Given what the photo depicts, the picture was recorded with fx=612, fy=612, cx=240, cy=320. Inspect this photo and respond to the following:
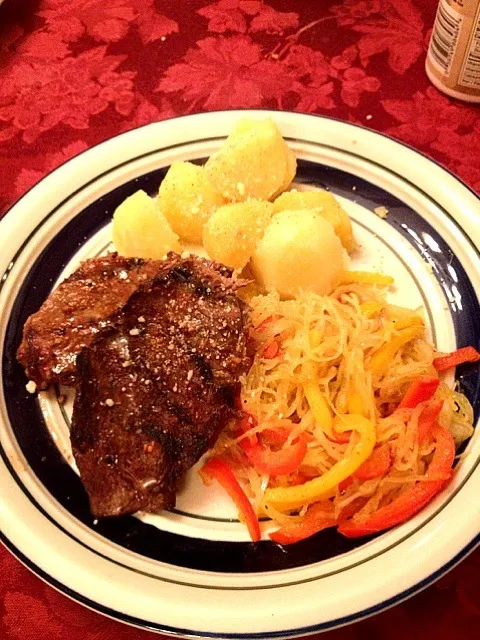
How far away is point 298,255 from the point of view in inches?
90.4

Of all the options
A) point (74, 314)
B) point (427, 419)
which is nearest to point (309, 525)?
point (427, 419)

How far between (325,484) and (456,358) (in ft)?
2.20

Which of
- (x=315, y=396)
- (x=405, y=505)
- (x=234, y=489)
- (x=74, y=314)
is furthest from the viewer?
(x=74, y=314)

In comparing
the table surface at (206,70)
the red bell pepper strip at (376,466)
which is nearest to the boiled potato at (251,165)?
the table surface at (206,70)

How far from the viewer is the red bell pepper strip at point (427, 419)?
2.00 m

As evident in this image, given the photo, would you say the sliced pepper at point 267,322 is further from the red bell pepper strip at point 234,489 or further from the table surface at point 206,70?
the table surface at point 206,70

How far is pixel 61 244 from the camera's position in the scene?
2.58m

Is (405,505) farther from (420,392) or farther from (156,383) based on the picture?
(156,383)

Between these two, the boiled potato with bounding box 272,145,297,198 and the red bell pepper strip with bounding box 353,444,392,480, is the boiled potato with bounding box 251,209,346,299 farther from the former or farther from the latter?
the red bell pepper strip with bounding box 353,444,392,480

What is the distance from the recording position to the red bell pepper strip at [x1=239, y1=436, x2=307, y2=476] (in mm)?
1988

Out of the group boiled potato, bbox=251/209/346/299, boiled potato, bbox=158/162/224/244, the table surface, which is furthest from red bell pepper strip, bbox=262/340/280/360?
the table surface

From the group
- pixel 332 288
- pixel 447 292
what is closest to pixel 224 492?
pixel 332 288

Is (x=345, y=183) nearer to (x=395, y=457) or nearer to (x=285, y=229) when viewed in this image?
(x=285, y=229)

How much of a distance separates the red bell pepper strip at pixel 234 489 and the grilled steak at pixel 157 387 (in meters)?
0.10
